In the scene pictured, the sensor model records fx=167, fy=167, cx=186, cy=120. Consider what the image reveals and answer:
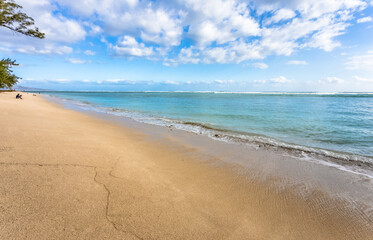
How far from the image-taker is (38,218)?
2576mm

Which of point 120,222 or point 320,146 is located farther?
point 320,146

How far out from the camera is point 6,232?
7.39ft

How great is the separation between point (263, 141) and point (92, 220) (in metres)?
9.54

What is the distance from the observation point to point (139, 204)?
3.38 meters

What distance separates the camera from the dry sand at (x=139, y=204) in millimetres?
2652

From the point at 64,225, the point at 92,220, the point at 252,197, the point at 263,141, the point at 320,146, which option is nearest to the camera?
the point at 64,225

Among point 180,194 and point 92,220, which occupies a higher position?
point 92,220

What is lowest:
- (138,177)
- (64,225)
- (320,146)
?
(320,146)

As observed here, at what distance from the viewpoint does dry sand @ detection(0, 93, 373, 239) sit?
2.65 metres

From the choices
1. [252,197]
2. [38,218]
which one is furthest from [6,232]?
[252,197]

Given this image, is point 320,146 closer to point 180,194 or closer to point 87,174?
point 180,194

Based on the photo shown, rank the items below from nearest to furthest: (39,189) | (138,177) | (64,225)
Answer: (64,225), (39,189), (138,177)

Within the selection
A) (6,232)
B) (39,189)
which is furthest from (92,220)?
(39,189)

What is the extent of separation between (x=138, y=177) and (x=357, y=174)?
25.2 feet
